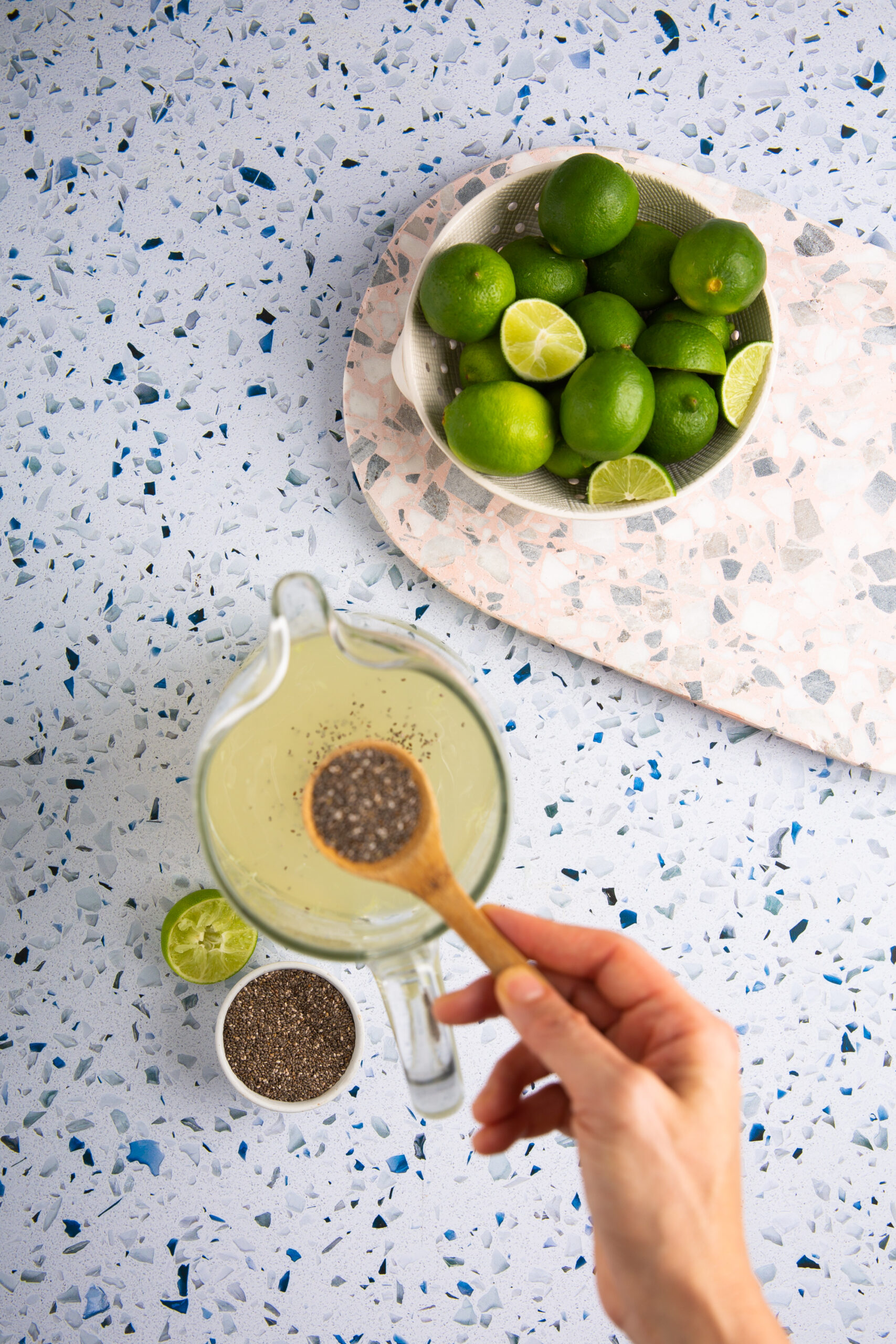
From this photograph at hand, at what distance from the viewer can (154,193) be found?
126 cm

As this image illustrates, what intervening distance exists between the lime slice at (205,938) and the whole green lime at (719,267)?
3.12ft

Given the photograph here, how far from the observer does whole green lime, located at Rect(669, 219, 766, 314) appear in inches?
40.8

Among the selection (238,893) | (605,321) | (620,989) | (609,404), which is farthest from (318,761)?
(605,321)

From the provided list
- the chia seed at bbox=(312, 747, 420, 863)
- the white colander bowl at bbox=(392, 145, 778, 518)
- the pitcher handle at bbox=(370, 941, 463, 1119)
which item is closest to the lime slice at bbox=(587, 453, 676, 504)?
the white colander bowl at bbox=(392, 145, 778, 518)

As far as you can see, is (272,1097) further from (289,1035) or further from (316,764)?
(316,764)

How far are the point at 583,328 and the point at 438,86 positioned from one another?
50 centimetres

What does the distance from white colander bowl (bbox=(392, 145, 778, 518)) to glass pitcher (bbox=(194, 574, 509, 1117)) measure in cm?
29

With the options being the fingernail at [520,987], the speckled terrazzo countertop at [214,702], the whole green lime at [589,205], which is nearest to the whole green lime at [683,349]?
the whole green lime at [589,205]

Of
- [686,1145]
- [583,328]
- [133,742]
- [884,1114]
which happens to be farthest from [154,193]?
[884,1114]

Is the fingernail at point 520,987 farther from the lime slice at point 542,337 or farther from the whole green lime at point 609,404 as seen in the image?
the lime slice at point 542,337

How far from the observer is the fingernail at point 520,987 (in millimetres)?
796

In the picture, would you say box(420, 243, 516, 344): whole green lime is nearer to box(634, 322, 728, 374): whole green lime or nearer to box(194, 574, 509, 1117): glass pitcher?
box(634, 322, 728, 374): whole green lime

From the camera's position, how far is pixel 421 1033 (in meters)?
0.88

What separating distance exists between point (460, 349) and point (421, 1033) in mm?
838
